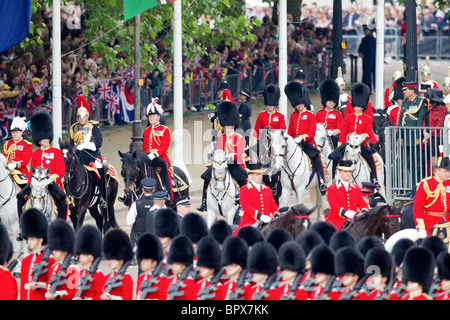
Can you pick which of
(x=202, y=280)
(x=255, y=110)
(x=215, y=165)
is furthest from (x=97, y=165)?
(x=255, y=110)

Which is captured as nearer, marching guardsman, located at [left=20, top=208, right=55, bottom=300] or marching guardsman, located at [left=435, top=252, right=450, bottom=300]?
marching guardsman, located at [left=435, top=252, right=450, bottom=300]

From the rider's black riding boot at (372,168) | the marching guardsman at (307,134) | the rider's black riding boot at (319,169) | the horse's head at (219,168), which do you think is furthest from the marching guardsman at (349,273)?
the rider's black riding boot at (319,169)

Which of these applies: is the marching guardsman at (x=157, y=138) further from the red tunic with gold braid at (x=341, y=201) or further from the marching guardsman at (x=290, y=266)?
the marching guardsman at (x=290, y=266)

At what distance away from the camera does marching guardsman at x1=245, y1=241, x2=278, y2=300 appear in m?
15.4

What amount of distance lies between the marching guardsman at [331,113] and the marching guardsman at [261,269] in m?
9.87

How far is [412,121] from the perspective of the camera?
2258cm

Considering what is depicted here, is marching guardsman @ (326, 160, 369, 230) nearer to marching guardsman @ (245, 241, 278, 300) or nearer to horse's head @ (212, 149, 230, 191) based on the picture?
horse's head @ (212, 149, 230, 191)

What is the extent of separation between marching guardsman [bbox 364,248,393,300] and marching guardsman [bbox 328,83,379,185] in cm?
757

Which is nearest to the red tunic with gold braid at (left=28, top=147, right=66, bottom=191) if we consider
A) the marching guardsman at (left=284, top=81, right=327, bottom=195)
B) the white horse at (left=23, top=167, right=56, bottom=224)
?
the white horse at (left=23, top=167, right=56, bottom=224)

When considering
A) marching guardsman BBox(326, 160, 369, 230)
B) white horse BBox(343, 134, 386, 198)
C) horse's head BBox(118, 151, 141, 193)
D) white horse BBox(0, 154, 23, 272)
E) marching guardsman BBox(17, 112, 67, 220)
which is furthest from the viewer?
white horse BBox(343, 134, 386, 198)

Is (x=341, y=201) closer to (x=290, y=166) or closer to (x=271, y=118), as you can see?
(x=290, y=166)

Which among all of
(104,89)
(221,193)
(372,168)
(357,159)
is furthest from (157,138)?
(104,89)

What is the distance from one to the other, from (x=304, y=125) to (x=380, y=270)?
350 inches

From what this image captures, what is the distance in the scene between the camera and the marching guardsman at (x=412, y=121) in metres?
21.5
